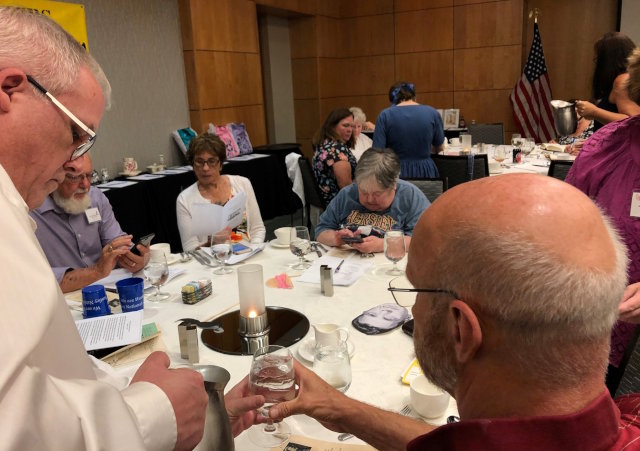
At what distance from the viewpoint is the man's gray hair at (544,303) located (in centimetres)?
81

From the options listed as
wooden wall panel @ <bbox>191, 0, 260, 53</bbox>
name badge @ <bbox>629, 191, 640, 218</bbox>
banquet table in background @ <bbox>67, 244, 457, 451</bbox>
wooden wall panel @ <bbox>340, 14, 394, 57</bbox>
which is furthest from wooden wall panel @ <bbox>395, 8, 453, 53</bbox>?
name badge @ <bbox>629, 191, 640, 218</bbox>

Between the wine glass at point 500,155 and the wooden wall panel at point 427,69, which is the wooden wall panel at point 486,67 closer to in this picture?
the wooden wall panel at point 427,69

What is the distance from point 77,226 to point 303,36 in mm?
7028

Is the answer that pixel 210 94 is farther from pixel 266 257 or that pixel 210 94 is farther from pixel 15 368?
pixel 15 368

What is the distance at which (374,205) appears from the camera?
298cm

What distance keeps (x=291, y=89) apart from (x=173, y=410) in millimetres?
8721

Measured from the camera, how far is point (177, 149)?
21.9 feet

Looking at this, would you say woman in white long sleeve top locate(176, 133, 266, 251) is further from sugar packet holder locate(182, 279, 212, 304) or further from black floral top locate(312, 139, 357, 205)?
black floral top locate(312, 139, 357, 205)

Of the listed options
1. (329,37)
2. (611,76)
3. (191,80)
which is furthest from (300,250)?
(329,37)

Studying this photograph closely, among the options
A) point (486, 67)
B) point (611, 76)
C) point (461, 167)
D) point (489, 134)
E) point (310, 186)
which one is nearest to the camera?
point (611, 76)

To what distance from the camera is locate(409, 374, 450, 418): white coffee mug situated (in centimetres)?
135

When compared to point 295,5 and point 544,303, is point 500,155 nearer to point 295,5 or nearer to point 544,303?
point 544,303

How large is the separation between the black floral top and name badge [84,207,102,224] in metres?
2.26

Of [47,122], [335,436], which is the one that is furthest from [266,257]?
[47,122]
